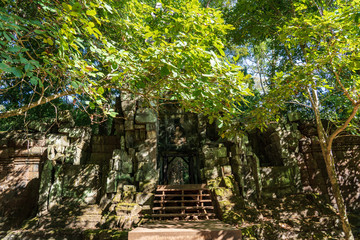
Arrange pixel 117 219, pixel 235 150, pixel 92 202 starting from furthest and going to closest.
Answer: pixel 235 150, pixel 92 202, pixel 117 219

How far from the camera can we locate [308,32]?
5066mm

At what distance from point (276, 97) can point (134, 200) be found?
5139 millimetres

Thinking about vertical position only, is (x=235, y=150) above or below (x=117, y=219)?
above

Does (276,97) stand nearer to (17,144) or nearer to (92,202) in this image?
(92,202)

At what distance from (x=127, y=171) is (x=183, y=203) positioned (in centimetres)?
239

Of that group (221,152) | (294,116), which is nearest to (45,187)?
(221,152)

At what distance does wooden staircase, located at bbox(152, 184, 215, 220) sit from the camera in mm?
6480

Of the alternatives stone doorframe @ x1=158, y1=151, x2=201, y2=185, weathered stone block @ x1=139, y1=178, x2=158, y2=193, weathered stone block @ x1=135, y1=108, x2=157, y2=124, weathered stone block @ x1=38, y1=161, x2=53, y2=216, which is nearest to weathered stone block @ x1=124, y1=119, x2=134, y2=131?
weathered stone block @ x1=135, y1=108, x2=157, y2=124

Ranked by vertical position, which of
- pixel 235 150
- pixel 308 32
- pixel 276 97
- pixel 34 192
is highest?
pixel 308 32

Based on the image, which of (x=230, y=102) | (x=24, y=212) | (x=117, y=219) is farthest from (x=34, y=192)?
(x=230, y=102)

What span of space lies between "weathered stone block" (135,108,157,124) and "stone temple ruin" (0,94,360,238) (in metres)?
0.04

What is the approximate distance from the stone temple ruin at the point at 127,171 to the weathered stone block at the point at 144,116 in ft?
0.12

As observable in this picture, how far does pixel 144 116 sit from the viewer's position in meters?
8.59

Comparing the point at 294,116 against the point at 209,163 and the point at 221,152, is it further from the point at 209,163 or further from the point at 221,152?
the point at 209,163
